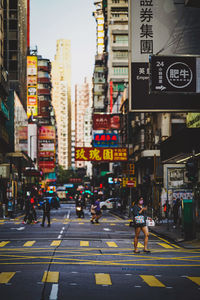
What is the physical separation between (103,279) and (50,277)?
1103mm

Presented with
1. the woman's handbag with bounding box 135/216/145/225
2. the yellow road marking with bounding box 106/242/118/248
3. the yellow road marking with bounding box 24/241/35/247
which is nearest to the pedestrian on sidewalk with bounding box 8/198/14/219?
the yellow road marking with bounding box 24/241/35/247

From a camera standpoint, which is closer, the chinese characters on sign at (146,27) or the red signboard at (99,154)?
the chinese characters on sign at (146,27)

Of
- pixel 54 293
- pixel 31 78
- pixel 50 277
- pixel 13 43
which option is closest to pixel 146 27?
pixel 50 277

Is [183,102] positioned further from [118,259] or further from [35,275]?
[35,275]

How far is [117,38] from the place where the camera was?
11594 centimetres

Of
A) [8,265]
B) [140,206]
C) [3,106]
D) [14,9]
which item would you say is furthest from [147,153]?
[14,9]

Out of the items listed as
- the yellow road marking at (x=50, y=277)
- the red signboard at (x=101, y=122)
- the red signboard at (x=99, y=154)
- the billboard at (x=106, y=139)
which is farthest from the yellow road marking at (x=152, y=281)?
the red signboard at (x=101, y=122)

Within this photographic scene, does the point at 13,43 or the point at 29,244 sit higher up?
the point at 13,43

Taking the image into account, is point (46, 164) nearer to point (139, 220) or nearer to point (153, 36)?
point (153, 36)

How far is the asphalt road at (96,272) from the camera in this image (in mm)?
10586

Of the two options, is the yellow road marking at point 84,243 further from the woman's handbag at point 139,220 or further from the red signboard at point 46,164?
the red signboard at point 46,164

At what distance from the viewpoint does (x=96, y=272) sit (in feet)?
44.4

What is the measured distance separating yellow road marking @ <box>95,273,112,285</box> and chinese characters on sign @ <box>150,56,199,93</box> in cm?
1257

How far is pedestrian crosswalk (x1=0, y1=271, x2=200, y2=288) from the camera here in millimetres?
11828
